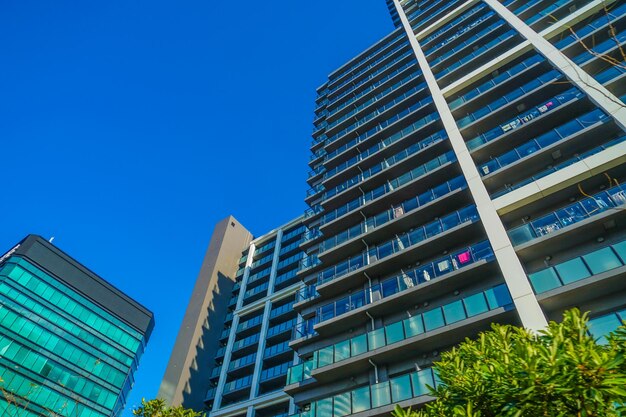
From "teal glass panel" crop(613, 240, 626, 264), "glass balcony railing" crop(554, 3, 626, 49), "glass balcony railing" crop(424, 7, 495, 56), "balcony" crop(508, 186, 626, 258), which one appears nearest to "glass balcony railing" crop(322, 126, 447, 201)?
"glass balcony railing" crop(554, 3, 626, 49)

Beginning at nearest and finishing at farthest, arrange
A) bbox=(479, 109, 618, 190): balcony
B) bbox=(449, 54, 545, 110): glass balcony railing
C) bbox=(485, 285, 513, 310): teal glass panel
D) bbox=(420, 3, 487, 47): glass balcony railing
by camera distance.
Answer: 1. bbox=(485, 285, 513, 310): teal glass panel
2. bbox=(479, 109, 618, 190): balcony
3. bbox=(449, 54, 545, 110): glass balcony railing
4. bbox=(420, 3, 487, 47): glass balcony railing

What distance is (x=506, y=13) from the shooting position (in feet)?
109

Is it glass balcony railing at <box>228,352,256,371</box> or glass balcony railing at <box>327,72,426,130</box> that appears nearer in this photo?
glass balcony railing at <box>327,72,426,130</box>

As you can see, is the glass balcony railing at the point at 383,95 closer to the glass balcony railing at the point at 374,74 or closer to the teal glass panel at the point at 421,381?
the glass balcony railing at the point at 374,74

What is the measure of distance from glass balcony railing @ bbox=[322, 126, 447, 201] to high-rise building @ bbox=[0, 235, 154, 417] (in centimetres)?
4008

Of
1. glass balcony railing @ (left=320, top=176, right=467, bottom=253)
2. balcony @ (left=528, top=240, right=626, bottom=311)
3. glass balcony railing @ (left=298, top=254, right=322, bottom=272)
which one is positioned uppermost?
glass balcony railing @ (left=298, top=254, right=322, bottom=272)

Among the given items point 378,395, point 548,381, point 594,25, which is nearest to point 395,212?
point 378,395

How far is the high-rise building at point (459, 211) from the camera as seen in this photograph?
670 inches

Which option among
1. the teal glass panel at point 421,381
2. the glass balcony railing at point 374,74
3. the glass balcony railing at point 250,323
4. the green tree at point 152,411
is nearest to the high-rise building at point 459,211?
the teal glass panel at point 421,381

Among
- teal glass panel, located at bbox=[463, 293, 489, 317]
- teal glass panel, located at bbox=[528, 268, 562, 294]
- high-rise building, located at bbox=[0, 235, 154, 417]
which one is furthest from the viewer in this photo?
high-rise building, located at bbox=[0, 235, 154, 417]

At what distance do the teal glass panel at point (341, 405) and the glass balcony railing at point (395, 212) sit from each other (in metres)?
10.3

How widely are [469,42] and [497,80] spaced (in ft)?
26.4

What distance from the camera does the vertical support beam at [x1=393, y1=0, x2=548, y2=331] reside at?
15391mm

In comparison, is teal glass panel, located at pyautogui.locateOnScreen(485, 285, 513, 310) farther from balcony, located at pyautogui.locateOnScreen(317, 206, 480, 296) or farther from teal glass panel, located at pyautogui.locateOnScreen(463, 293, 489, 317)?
balcony, located at pyautogui.locateOnScreen(317, 206, 480, 296)
